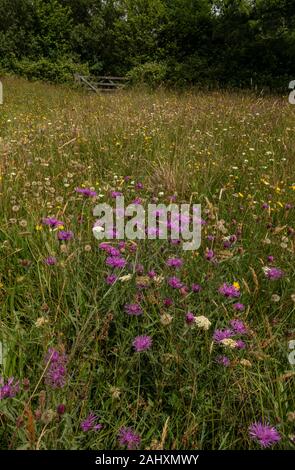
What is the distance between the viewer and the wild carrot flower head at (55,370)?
1.24 metres

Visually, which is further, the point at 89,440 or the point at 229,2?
the point at 229,2

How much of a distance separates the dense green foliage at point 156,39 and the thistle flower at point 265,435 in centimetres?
1165

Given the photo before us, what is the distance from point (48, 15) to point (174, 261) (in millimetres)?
19787

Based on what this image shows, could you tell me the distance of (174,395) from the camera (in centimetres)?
140

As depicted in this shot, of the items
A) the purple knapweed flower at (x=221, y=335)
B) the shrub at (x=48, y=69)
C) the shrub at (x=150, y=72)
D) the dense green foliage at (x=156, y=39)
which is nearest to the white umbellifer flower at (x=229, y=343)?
the purple knapweed flower at (x=221, y=335)

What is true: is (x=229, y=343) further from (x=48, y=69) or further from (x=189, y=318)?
(x=48, y=69)

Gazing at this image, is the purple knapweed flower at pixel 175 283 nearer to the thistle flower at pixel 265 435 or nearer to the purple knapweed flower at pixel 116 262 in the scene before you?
the purple knapweed flower at pixel 116 262

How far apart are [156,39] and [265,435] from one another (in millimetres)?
17482

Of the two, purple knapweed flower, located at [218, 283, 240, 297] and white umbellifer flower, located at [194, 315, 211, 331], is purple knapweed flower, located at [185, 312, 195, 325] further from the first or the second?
purple knapweed flower, located at [218, 283, 240, 297]

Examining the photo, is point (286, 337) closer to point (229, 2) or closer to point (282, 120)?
point (282, 120)

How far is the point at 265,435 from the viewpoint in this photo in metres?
1.18

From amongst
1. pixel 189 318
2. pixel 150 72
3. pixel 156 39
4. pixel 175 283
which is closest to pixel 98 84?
pixel 150 72

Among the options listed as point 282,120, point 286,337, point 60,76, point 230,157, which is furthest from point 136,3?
point 286,337

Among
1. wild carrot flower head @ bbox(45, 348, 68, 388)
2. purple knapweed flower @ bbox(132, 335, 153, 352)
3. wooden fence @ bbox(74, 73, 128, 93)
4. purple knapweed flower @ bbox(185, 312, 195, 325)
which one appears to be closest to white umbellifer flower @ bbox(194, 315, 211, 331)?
purple knapweed flower @ bbox(185, 312, 195, 325)
